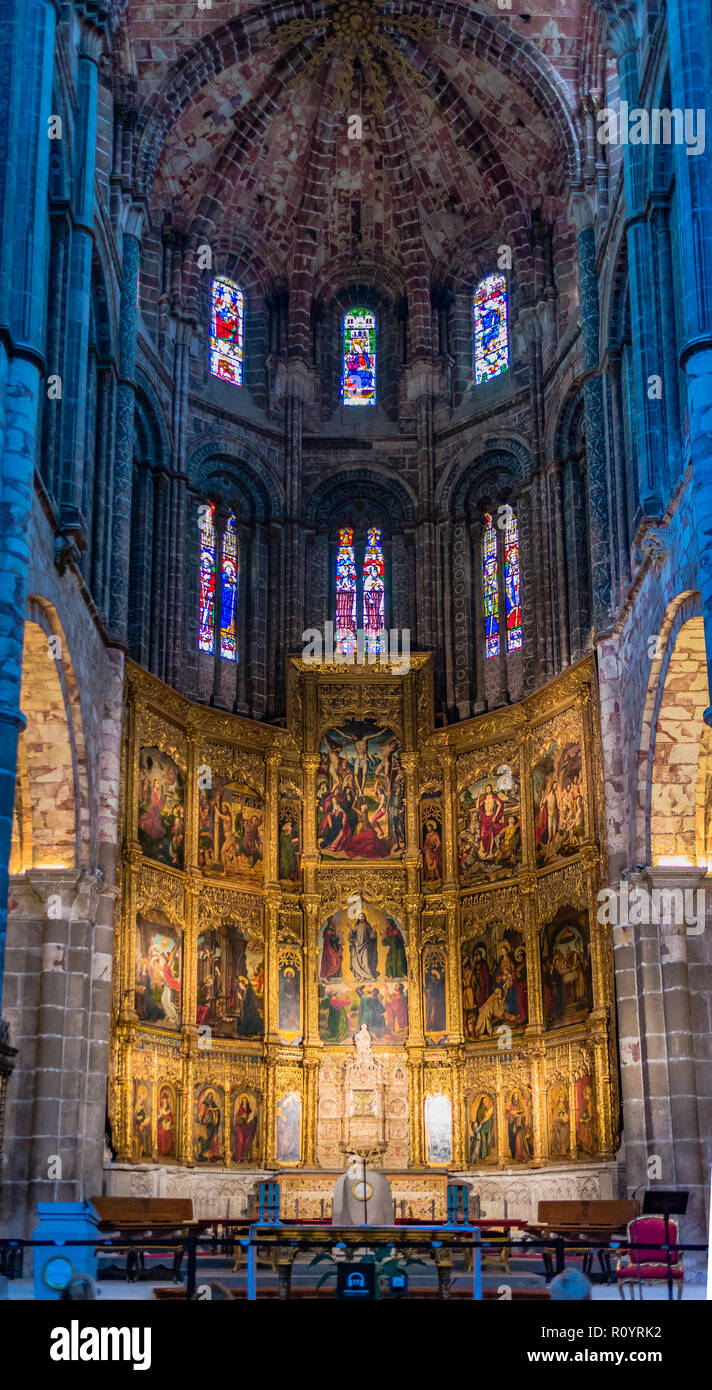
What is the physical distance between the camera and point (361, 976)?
3088 centimetres

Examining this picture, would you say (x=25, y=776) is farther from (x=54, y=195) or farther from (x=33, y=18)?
(x=33, y=18)

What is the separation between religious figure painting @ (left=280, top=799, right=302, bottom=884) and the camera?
3128cm

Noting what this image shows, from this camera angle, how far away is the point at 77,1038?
23.8 meters

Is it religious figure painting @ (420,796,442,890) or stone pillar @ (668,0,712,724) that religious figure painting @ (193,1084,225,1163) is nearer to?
religious figure painting @ (420,796,442,890)

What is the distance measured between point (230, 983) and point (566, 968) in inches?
253

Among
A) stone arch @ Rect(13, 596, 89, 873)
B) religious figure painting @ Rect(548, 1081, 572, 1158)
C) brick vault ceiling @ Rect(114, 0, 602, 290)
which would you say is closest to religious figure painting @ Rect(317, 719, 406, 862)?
religious figure painting @ Rect(548, 1081, 572, 1158)

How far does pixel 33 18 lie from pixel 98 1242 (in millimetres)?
14851

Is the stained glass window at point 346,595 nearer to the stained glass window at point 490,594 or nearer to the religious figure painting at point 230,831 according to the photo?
the stained glass window at point 490,594

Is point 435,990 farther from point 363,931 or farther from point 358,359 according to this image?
point 358,359

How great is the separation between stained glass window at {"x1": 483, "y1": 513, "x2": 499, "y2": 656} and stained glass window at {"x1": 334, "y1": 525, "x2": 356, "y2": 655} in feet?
9.51

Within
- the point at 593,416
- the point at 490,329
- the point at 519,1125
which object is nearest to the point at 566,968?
the point at 519,1125

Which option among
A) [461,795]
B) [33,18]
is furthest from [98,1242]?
[461,795]

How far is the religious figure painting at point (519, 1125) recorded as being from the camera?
27922 millimetres
